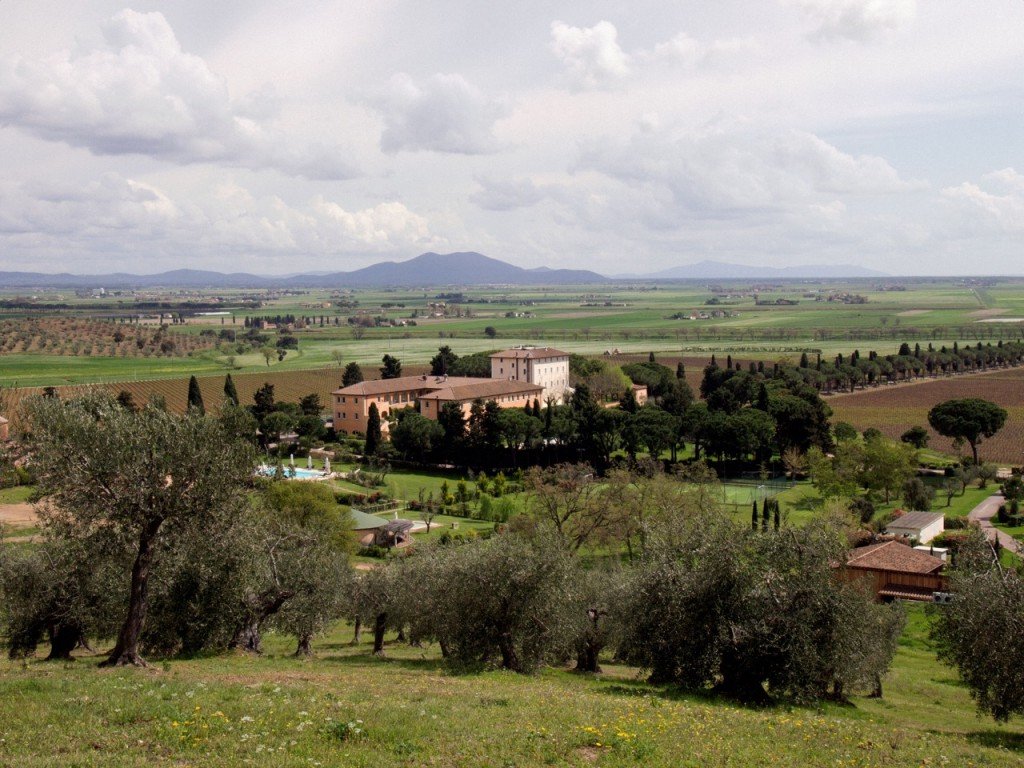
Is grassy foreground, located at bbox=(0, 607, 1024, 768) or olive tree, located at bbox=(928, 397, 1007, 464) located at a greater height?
grassy foreground, located at bbox=(0, 607, 1024, 768)

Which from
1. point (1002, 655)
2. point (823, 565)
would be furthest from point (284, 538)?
point (1002, 655)

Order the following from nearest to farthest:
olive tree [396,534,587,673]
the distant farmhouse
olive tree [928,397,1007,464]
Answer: olive tree [396,534,587,673] → olive tree [928,397,1007,464] → the distant farmhouse

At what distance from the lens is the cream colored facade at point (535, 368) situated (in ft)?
298

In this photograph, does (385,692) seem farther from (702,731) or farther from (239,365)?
(239,365)

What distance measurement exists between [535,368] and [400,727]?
79.0m

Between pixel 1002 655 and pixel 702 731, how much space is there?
296 inches

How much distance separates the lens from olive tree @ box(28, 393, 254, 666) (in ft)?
58.1

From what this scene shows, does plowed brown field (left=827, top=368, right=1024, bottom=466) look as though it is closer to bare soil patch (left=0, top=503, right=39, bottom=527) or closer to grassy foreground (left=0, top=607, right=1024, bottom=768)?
grassy foreground (left=0, top=607, right=1024, bottom=768)

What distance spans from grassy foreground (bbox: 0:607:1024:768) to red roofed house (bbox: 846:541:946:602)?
16.6 metres

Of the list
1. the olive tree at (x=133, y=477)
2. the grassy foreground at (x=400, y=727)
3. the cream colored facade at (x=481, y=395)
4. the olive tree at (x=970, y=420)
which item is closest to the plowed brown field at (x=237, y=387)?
the cream colored facade at (x=481, y=395)

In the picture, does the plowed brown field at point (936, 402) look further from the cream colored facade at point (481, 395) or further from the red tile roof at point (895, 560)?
the red tile roof at point (895, 560)

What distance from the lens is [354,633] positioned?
30.5 meters

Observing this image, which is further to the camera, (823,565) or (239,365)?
(239,365)

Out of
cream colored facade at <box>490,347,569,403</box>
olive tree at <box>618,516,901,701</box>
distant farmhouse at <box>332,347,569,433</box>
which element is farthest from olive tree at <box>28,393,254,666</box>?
cream colored facade at <box>490,347,569,403</box>
